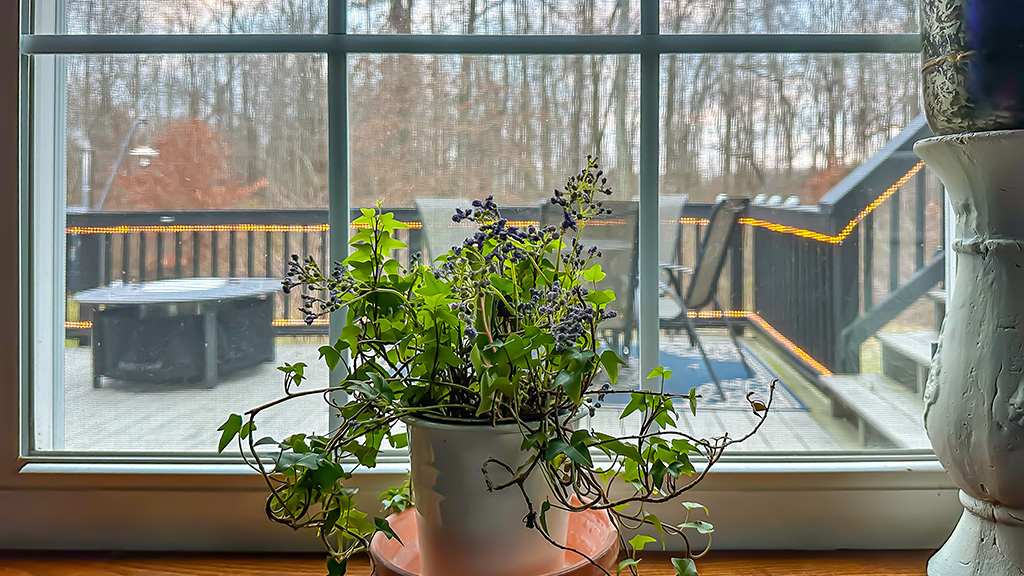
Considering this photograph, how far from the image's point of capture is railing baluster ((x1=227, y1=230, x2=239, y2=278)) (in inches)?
39.9

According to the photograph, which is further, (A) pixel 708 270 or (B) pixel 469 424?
(A) pixel 708 270

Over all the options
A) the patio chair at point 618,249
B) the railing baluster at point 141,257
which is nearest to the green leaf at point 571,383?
the patio chair at point 618,249

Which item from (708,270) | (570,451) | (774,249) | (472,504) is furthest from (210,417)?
(774,249)

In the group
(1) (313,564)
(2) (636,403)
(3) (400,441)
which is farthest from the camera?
(1) (313,564)

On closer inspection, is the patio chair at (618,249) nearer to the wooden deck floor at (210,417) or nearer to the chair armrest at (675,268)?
the chair armrest at (675,268)

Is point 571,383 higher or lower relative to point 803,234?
lower

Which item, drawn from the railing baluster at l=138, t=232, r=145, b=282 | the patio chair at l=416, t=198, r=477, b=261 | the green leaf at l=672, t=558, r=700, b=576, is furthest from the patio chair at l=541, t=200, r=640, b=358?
the railing baluster at l=138, t=232, r=145, b=282

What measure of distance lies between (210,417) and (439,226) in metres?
0.47

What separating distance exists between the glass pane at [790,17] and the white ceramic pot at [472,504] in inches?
27.8

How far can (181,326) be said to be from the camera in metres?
1.02

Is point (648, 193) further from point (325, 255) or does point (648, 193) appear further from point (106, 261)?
point (106, 261)

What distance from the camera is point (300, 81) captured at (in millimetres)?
1005

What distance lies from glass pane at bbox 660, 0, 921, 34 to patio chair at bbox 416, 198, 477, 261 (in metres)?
0.43

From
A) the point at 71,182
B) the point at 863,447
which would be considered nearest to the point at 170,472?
the point at 71,182
